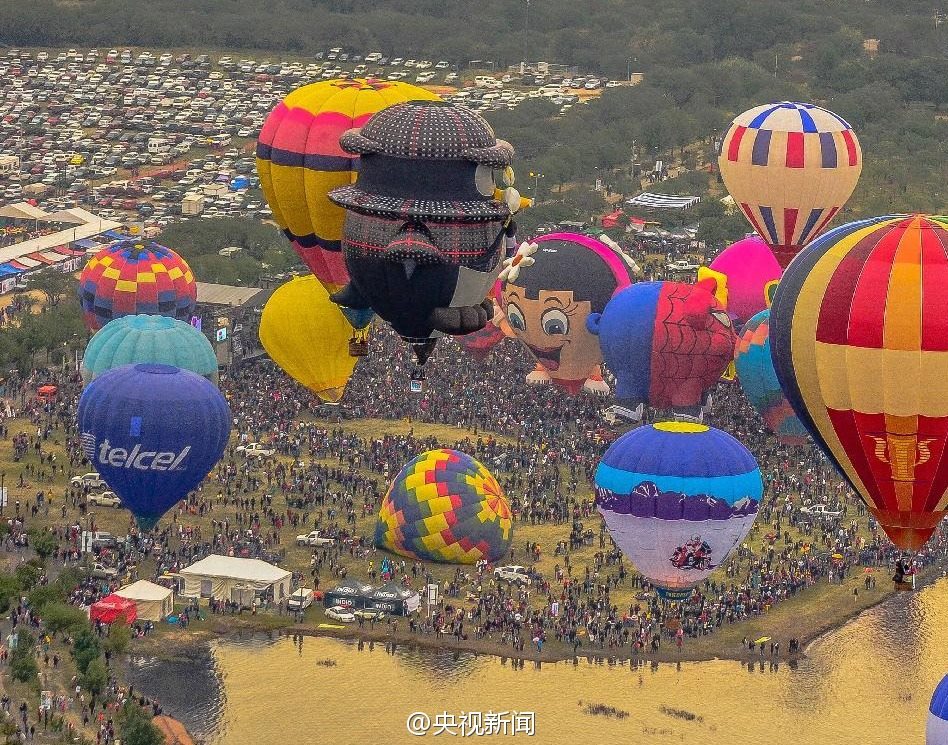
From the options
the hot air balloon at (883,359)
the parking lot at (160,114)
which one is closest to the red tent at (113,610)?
the hot air balloon at (883,359)

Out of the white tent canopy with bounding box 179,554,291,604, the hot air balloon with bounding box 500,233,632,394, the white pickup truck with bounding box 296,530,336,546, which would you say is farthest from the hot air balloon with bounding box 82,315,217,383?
the white tent canopy with bounding box 179,554,291,604

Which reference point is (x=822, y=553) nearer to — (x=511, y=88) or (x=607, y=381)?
(x=607, y=381)

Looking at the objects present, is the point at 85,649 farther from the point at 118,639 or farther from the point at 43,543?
the point at 43,543

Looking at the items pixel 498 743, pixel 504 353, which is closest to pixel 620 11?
pixel 504 353

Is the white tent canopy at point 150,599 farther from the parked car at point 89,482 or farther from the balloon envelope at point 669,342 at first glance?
the balloon envelope at point 669,342

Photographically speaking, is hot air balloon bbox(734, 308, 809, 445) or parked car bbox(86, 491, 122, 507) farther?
hot air balloon bbox(734, 308, 809, 445)

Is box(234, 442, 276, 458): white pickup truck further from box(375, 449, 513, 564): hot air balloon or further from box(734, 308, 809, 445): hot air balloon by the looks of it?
box(734, 308, 809, 445): hot air balloon
